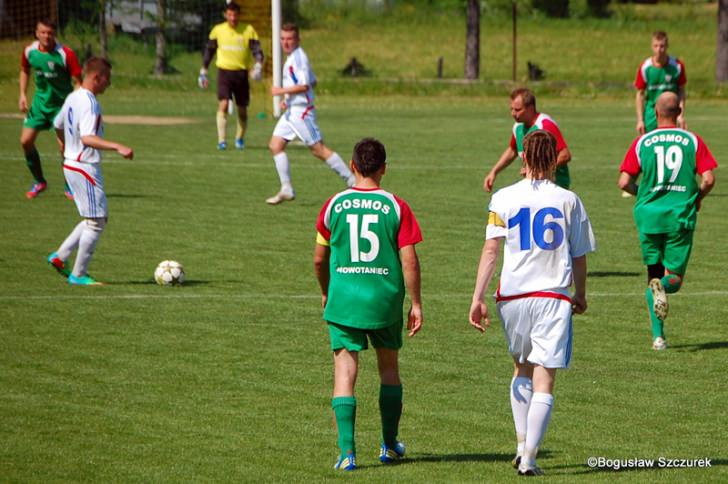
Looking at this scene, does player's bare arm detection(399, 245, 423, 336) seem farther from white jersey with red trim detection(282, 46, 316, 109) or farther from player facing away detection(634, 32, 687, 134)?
player facing away detection(634, 32, 687, 134)

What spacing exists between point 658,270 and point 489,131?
19372 millimetres

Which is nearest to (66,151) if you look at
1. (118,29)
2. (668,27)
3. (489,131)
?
(489,131)

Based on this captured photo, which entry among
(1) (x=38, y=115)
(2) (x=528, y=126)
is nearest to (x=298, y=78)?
(1) (x=38, y=115)

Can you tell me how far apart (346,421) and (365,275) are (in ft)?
2.55

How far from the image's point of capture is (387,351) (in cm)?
726

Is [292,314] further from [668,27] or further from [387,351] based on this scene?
[668,27]

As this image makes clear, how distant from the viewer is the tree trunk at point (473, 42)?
1939 inches

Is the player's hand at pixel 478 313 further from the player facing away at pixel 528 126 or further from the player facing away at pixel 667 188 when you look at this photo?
the player facing away at pixel 528 126

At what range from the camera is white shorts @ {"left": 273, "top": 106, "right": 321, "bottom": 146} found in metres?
18.6

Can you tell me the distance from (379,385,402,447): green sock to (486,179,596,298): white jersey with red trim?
82 centimetres

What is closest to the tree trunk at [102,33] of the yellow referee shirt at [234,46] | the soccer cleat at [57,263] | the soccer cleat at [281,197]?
the yellow referee shirt at [234,46]

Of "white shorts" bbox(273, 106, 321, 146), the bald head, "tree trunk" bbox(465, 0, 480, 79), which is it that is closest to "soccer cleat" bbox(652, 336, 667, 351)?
the bald head

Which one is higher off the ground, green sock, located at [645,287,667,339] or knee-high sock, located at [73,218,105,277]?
knee-high sock, located at [73,218,105,277]

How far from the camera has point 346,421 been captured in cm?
707
